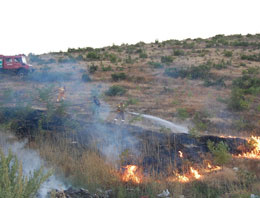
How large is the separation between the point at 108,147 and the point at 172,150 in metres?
2.11

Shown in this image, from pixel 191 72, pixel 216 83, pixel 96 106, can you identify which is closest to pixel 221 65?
pixel 191 72

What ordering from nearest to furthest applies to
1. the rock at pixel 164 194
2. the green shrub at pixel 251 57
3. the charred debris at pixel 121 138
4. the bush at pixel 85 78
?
the rock at pixel 164 194 < the charred debris at pixel 121 138 < the bush at pixel 85 78 < the green shrub at pixel 251 57

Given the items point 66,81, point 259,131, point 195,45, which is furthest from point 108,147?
point 195,45

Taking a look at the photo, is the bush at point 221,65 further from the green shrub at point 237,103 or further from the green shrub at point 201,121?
the green shrub at point 201,121

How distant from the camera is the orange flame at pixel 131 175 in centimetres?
835

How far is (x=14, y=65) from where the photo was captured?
21172 mm

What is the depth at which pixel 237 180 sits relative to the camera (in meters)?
8.00

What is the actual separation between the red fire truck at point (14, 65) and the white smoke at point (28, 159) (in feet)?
39.5

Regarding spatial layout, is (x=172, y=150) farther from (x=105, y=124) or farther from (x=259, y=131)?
(x=259, y=131)

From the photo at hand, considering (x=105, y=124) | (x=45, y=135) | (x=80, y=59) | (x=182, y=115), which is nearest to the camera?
(x=45, y=135)

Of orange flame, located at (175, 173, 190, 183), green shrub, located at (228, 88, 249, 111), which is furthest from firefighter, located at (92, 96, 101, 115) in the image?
green shrub, located at (228, 88, 249, 111)

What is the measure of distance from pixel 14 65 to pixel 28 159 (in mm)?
13671

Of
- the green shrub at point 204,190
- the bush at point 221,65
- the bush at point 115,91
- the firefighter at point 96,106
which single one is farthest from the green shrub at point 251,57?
the green shrub at point 204,190

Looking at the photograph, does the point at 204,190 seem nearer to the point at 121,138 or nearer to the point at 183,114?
the point at 121,138
